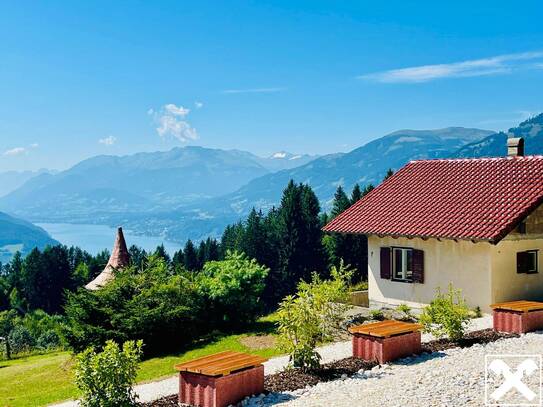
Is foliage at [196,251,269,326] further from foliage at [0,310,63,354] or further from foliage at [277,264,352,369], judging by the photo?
foliage at [0,310,63,354]

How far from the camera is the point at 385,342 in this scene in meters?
13.6

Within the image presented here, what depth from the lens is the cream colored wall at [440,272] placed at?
20391 mm

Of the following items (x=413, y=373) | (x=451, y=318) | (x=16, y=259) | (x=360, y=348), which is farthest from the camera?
(x=16, y=259)

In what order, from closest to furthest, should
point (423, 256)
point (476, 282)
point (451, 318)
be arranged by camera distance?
point (451, 318)
point (476, 282)
point (423, 256)

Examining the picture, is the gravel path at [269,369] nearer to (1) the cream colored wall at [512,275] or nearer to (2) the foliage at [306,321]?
(2) the foliage at [306,321]

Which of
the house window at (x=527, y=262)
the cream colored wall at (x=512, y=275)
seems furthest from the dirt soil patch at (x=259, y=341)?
the house window at (x=527, y=262)

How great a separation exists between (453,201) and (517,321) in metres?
7.01

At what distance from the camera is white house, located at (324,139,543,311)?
2028cm

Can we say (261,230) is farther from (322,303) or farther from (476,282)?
(322,303)

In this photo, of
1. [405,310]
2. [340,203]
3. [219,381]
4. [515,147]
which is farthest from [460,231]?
[340,203]

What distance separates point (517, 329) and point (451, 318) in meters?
2.33

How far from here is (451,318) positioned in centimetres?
1531

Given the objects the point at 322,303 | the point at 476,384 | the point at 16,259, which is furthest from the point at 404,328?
the point at 16,259

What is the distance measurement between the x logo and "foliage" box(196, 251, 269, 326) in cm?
1123
